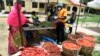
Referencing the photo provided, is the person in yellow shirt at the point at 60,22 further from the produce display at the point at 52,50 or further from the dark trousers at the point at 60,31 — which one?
the produce display at the point at 52,50

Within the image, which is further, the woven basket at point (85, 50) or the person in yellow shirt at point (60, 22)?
the person in yellow shirt at point (60, 22)

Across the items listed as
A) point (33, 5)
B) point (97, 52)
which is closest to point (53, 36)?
point (97, 52)

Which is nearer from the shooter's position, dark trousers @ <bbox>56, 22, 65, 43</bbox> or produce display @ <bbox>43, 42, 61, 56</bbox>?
produce display @ <bbox>43, 42, 61, 56</bbox>

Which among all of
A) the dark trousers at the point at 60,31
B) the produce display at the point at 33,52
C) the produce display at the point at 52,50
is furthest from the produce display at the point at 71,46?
the produce display at the point at 33,52

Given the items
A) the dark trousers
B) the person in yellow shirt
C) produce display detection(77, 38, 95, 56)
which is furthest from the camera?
the dark trousers

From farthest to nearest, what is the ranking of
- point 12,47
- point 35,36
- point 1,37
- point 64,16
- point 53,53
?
point 1,37, point 35,36, point 64,16, point 12,47, point 53,53

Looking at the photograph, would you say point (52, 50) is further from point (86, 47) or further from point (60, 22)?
point (60, 22)

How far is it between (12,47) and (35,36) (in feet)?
4.34

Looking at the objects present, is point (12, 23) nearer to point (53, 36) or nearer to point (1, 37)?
point (53, 36)

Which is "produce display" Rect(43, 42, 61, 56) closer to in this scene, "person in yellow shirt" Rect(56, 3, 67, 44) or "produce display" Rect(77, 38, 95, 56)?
"produce display" Rect(77, 38, 95, 56)

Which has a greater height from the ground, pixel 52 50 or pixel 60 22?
pixel 60 22

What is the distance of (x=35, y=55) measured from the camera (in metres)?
3.60

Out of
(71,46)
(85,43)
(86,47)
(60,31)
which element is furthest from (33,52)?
(60,31)

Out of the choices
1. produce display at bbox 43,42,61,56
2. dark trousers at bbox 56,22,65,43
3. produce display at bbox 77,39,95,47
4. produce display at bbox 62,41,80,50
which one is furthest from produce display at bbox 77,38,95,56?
dark trousers at bbox 56,22,65,43
